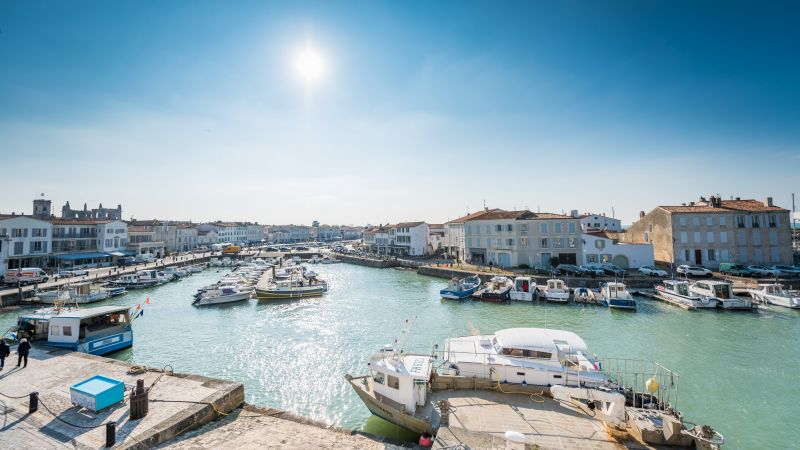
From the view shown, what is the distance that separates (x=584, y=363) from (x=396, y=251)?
68.8m

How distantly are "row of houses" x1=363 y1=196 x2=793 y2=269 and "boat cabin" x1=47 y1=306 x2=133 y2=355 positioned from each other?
42878 mm

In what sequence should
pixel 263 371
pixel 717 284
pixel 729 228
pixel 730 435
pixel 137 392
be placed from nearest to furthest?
pixel 137 392 < pixel 730 435 < pixel 263 371 < pixel 717 284 < pixel 729 228

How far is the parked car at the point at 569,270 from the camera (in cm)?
4176

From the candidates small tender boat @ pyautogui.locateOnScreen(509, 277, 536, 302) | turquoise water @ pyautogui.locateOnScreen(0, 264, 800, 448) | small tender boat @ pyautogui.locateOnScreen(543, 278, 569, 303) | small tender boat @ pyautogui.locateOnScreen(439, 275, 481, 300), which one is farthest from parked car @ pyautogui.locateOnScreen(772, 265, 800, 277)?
small tender boat @ pyautogui.locateOnScreen(439, 275, 481, 300)

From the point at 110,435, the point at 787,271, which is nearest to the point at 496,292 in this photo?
the point at 110,435

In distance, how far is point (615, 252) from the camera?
4522cm

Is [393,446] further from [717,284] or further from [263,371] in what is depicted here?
[717,284]

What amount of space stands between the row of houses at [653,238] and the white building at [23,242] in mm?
61646

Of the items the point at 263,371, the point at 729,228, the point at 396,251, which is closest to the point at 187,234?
the point at 396,251

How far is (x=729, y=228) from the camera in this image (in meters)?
43.1

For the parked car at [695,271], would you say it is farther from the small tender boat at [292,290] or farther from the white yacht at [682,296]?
the small tender boat at [292,290]

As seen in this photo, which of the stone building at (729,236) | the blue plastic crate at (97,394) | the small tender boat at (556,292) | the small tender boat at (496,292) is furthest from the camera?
the stone building at (729,236)

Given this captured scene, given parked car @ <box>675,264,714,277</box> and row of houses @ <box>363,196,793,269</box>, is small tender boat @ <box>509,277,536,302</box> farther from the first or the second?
parked car @ <box>675,264,714,277</box>

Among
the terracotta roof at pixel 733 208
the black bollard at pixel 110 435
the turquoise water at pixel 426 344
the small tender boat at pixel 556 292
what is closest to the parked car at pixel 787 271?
the terracotta roof at pixel 733 208
